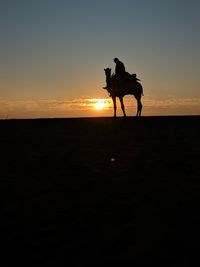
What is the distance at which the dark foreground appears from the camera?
6648mm

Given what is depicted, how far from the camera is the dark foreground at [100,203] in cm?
665

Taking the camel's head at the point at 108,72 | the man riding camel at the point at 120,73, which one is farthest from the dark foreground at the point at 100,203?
the camel's head at the point at 108,72

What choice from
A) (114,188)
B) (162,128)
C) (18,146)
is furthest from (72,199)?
(162,128)

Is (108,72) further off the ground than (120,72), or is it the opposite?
(108,72)

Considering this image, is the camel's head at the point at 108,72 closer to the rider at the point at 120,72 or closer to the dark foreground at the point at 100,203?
the rider at the point at 120,72

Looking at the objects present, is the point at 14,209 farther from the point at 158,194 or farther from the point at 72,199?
the point at 158,194

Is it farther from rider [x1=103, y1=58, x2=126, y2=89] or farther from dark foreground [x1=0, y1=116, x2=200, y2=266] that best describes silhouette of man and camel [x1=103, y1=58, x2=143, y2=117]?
dark foreground [x1=0, y1=116, x2=200, y2=266]

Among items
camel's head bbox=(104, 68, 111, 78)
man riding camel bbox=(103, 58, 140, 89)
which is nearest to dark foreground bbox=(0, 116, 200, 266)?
man riding camel bbox=(103, 58, 140, 89)

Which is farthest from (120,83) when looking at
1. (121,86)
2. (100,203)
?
(100,203)

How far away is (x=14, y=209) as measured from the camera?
852 cm

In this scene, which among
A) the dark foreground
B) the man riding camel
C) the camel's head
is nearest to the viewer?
the dark foreground

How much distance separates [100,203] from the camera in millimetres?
8781

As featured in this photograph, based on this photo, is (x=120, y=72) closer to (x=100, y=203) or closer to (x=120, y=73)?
(x=120, y=73)

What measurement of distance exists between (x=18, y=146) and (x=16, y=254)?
941 centimetres
